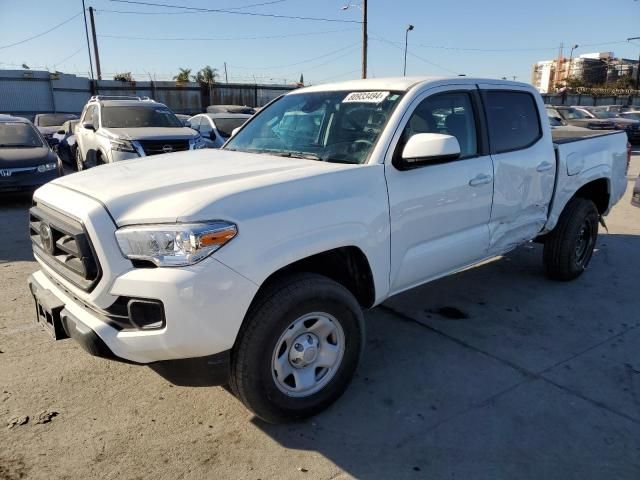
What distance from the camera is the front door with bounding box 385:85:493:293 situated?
318 centimetres

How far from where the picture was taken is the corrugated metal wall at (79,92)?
79.3ft

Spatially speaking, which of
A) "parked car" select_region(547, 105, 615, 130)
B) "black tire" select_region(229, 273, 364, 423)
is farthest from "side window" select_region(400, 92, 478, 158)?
"parked car" select_region(547, 105, 615, 130)

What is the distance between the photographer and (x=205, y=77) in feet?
161

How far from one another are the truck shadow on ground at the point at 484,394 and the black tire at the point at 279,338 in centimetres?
16

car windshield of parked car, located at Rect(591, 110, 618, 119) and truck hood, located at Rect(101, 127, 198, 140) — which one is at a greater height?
truck hood, located at Rect(101, 127, 198, 140)

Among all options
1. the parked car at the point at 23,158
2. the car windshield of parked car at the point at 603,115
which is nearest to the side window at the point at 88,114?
the parked car at the point at 23,158

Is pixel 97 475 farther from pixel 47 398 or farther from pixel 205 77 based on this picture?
pixel 205 77

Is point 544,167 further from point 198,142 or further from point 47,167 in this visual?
point 47,167

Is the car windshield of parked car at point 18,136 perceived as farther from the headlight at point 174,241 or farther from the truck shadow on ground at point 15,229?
the headlight at point 174,241

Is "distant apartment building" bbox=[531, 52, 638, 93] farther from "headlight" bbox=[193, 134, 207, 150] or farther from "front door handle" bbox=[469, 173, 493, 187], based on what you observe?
"front door handle" bbox=[469, 173, 493, 187]

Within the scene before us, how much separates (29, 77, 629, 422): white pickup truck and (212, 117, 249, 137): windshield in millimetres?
8552

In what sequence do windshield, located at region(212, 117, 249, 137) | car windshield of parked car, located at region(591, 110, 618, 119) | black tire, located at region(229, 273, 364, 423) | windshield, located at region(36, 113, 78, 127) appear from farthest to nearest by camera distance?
1. car windshield of parked car, located at region(591, 110, 618, 119)
2. windshield, located at region(36, 113, 78, 127)
3. windshield, located at region(212, 117, 249, 137)
4. black tire, located at region(229, 273, 364, 423)

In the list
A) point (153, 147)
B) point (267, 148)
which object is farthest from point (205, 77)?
point (267, 148)

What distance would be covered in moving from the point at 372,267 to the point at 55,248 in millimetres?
1761
